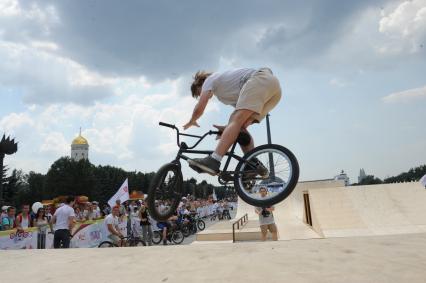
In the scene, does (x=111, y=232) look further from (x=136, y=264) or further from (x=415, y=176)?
(x=415, y=176)

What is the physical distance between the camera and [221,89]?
4398mm

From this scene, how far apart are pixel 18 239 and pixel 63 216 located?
238 centimetres

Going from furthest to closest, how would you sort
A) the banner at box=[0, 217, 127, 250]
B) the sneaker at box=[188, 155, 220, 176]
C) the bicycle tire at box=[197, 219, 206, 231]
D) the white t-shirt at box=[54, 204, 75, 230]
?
the bicycle tire at box=[197, 219, 206, 231], the banner at box=[0, 217, 127, 250], the white t-shirt at box=[54, 204, 75, 230], the sneaker at box=[188, 155, 220, 176]

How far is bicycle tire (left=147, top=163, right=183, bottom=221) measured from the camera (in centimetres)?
445

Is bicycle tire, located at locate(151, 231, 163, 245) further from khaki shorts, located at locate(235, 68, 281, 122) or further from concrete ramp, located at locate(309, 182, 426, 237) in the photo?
khaki shorts, located at locate(235, 68, 281, 122)

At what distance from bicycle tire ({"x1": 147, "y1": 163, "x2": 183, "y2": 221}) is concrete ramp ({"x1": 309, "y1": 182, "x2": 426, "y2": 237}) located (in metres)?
7.83

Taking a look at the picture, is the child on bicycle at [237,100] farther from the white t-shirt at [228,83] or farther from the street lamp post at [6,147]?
the street lamp post at [6,147]

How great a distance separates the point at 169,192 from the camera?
4.78 meters

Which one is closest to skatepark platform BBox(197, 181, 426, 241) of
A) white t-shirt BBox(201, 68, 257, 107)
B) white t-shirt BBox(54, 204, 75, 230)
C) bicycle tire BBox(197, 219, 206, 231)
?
white t-shirt BBox(54, 204, 75, 230)

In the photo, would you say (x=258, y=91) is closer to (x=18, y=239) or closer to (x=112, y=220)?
(x=112, y=220)

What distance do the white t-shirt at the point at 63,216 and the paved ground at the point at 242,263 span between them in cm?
438

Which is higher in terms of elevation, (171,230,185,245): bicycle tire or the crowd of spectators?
the crowd of spectators

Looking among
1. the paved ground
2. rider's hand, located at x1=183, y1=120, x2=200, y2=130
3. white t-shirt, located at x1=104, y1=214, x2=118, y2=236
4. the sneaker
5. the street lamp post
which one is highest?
the street lamp post

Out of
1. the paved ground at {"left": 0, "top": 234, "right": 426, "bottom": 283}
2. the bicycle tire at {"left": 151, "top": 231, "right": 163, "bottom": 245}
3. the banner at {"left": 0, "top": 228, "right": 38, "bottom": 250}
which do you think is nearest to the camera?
the paved ground at {"left": 0, "top": 234, "right": 426, "bottom": 283}
